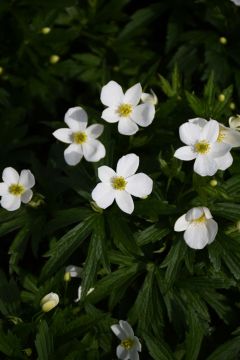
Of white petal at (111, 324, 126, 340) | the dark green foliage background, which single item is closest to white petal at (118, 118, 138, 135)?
the dark green foliage background

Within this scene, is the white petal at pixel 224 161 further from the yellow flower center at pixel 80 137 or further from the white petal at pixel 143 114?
the yellow flower center at pixel 80 137

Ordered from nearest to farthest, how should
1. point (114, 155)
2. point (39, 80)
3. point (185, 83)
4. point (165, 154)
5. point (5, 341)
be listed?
1. point (5, 341)
2. point (165, 154)
3. point (114, 155)
4. point (185, 83)
5. point (39, 80)

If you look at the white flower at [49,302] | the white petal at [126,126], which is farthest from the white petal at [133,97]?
the white flower at [49,302]

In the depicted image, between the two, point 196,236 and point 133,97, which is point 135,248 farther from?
point 133,97

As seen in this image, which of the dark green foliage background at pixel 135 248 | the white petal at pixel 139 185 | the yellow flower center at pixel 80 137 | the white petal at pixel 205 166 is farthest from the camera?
the yellow flower center at pixel 80 137

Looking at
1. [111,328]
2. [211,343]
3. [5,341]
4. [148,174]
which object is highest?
[148,174]

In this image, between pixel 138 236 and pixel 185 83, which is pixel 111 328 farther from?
pixel 185 83

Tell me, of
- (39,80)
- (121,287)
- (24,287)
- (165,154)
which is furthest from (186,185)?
(39,80)
